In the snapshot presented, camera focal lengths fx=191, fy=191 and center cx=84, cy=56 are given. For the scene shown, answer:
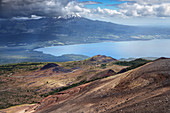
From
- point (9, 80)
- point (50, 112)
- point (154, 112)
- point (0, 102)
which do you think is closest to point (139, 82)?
point (154, 112)

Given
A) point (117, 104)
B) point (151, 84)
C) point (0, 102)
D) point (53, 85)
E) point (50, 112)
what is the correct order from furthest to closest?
point (53, 85)
point (0, 102)
point (50, 112)
point (151, 84)
point (117, 104)

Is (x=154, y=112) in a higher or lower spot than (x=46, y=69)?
higher

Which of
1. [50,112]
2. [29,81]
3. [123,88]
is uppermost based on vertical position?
[123,88]

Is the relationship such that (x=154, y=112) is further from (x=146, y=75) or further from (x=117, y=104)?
(x=146, y=75)

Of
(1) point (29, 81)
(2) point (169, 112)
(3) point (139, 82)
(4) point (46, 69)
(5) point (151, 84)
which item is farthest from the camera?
(4) point (46, 69)

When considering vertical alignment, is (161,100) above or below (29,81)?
above

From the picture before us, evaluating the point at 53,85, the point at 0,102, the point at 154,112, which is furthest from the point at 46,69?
the point at 154,112

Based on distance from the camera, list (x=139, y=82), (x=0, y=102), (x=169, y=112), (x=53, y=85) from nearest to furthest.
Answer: (x=169, y=112) → (x=139, y=82) → (x=0, y=102) → (x=53, y=85)

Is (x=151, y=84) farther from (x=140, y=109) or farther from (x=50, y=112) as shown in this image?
(x=50, y=112)

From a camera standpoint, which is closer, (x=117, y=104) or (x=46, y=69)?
(x=117, y=104)
